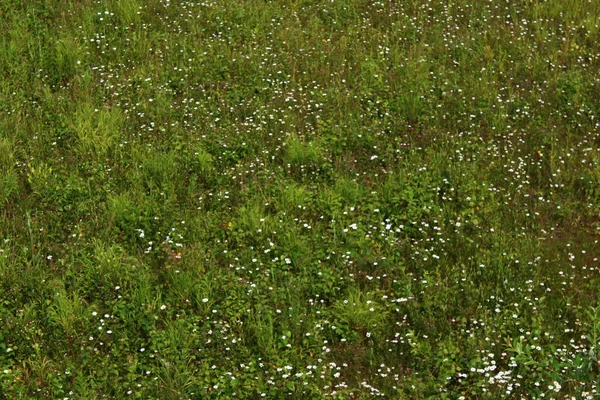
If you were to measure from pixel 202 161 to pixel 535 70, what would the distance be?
4.99 metres

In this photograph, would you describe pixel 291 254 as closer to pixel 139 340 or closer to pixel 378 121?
pixel 139 340

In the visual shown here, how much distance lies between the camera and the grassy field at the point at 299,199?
20.6 feet

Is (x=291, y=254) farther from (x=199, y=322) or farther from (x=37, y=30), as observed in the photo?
(x=37, y=30)

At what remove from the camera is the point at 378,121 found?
913 cm

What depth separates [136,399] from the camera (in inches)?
234

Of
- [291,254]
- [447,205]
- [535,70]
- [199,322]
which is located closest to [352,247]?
[291,254]

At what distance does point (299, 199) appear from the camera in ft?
26.1

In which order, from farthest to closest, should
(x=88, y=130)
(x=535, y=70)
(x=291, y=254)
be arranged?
(x=535, y=70) → (x=88, y=130) → (x=291, y=254)

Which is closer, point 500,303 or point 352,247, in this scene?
point 500,303

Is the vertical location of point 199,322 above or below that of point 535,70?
below

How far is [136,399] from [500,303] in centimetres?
343

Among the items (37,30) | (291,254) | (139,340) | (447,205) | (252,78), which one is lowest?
(139,340)

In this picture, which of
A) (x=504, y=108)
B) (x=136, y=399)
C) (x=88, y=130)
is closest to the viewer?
(x=136, y=399)

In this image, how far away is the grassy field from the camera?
6.29 metres
